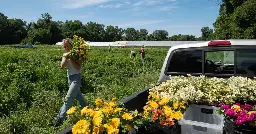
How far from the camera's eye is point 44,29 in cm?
13775

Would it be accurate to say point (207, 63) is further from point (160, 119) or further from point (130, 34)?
point (130, 34)

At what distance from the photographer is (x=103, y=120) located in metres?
2.70

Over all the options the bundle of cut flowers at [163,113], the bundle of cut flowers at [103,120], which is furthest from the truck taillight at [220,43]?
the bundle of cut flowers at [103,120]

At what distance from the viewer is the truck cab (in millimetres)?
4266

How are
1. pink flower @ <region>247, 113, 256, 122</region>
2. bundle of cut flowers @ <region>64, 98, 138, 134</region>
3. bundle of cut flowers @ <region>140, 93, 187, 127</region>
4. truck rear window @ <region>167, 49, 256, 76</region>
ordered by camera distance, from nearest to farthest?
bundle of cut flowers @ <region>64, 98, 138, 134</region> → pink flower @ <region>247, 113, 256, 122</region> → bundle of cut flowers @ <region>140, 93, 187, 127</region> → truck rear window @ <region>167, 49, 256, 76</region>

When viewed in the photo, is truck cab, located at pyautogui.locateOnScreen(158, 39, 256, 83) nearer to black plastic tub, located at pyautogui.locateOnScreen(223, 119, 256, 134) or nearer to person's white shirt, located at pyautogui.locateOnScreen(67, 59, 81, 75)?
black plastic tub, located at pyautogui.locateOnScreen(223, 119, 256, 134)

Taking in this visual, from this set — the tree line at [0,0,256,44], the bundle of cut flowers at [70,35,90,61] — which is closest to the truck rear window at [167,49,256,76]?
the bundle of cut flowers at [70,35,90,61]

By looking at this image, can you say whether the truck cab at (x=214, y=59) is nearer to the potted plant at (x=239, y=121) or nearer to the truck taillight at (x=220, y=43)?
the truck taillight at (x=220, y=43)

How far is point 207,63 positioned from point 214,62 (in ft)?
0.49

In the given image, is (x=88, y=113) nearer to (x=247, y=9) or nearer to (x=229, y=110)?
(x=229, y=110)

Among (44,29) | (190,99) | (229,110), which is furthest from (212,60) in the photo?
(44,29)

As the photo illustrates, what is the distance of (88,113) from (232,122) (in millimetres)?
1412

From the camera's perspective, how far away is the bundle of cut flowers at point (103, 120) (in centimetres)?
253

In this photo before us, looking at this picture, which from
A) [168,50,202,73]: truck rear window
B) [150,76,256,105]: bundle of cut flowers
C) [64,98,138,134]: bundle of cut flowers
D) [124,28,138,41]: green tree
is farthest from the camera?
[124,28,138,41]: green tree
